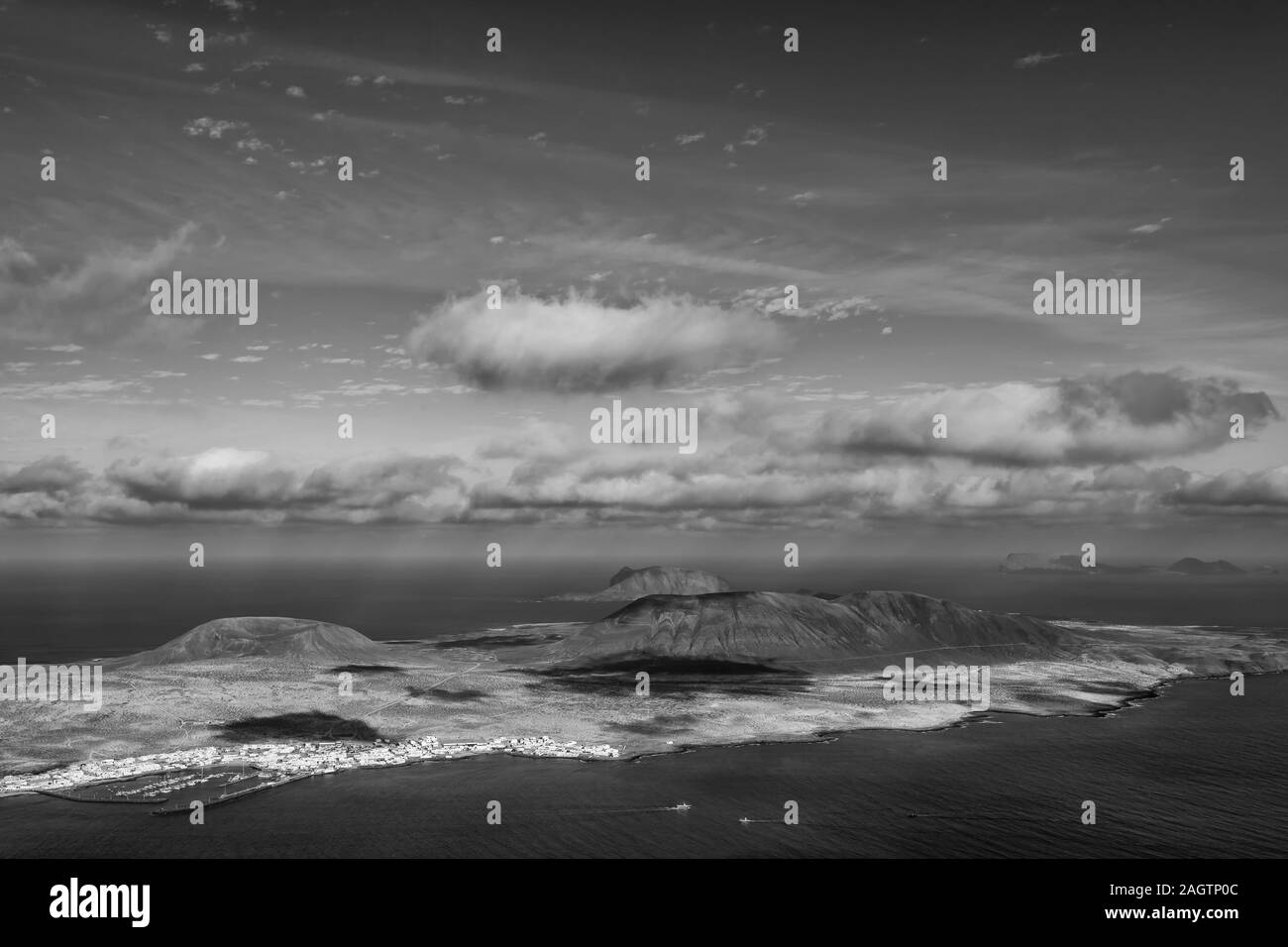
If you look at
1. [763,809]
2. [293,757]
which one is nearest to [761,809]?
[763,809]

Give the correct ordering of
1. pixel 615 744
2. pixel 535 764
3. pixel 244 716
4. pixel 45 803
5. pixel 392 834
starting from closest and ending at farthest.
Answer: pixel 392 834
pixel 45 803
pixel 535 764
pixel 615 744
pixel 244 716

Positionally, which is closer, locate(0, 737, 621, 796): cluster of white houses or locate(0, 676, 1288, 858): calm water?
locate(0, 676, 1288, 858): calm water

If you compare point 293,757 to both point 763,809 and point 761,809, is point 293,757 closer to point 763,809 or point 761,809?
point 761,809

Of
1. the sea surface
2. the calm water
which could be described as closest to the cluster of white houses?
the sea surface

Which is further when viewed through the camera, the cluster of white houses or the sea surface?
the cluster of white houses

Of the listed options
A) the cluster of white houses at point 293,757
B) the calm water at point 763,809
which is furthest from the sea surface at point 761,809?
the cluster of white houses at point 293,757

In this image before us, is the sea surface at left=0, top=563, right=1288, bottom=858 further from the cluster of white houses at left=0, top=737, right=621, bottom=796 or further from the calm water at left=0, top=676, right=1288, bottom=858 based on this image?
the cluster of white houses at left=0, top=737, right=621, bottom=796
